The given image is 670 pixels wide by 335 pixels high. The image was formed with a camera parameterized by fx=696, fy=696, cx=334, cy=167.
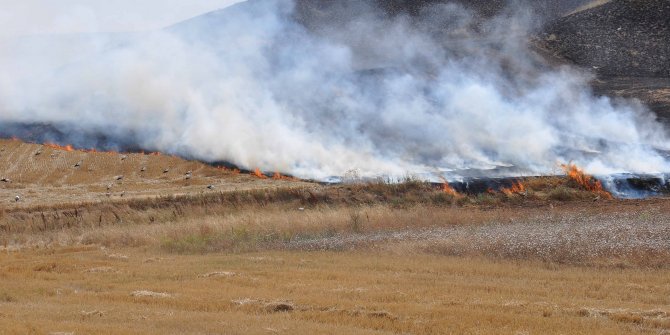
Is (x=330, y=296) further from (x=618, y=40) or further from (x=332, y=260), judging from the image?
(x=618, y=40)

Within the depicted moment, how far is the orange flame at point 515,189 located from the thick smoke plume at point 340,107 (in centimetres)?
356

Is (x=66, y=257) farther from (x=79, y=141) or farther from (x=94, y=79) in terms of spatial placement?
(x=94, y=79)

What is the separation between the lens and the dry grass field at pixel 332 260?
10.9 m

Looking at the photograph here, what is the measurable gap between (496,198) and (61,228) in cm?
1851

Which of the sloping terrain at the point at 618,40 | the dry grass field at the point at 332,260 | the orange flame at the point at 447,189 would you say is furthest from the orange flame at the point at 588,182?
the sloping terrain at the point at 618,40

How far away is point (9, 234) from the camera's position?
27.3 m

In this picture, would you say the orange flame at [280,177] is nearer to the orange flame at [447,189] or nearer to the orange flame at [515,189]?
the orange flame at [447,189]

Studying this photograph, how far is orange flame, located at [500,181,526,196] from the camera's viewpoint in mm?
31672

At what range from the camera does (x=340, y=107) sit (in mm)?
A: 54000

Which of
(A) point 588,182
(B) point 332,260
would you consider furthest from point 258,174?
(B) point 332,260

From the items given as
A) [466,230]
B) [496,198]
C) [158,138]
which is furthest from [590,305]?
[158,138]

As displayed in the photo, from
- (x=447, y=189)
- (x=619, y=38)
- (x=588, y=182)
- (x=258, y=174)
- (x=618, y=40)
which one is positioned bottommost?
(x=447, y=189)

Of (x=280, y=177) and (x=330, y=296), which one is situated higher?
(x=280, y=177)

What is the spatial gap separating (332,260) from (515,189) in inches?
638
